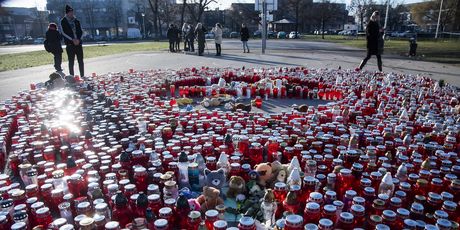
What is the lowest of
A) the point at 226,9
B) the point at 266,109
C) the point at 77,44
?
the point at 266,109

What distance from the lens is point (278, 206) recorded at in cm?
372

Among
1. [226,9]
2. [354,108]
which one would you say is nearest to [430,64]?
→ [354,108]

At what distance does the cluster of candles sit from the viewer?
3219mm

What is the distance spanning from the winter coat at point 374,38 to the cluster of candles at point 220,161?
3749mm

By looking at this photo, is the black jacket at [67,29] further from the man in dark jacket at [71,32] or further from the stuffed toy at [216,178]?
the stuffed toy at [216,178]

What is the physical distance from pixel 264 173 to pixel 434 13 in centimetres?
6732

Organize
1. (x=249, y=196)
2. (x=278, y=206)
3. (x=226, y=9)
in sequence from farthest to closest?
(x=226, y=9) → (x=249, y=196) → (x=278, y=206)

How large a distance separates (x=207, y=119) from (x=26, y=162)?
3073 mm

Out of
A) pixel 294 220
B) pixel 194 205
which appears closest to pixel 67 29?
pixel 194 205

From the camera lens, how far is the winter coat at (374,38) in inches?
478

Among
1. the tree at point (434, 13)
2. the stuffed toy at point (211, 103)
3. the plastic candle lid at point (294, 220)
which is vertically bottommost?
the stuffed toy at point (211, 103)

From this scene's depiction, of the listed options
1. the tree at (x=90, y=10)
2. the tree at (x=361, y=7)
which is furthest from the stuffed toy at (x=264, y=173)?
the tree at (x=90, y=10)

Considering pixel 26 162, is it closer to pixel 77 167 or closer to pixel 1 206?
pixel 77 167

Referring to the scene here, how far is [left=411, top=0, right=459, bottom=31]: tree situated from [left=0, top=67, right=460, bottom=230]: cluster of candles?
5361 cm
